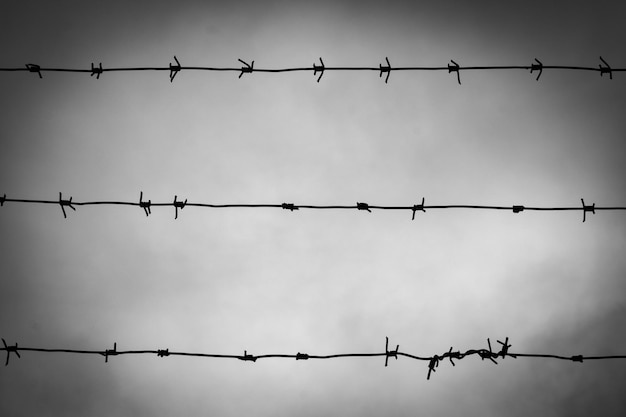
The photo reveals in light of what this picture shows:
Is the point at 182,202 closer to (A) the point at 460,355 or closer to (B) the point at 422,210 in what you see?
(B) the point at 422,210

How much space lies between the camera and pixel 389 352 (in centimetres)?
504

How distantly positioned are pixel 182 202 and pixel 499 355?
2.86 metres

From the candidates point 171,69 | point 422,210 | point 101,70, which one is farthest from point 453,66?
point 101,70

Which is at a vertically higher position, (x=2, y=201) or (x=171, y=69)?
(x=171, y=69)

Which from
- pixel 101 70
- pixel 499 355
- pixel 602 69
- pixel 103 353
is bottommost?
pixel 103 353

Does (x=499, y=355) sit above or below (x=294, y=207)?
below

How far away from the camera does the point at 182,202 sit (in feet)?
16.6

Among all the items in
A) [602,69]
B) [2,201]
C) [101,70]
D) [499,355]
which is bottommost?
[499,355]

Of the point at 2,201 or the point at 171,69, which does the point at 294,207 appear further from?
the point at 2,201

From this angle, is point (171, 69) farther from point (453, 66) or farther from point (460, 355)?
point (460, 355)

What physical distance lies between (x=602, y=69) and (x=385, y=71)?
1.83 meters

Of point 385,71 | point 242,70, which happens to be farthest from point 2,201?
point 385,71

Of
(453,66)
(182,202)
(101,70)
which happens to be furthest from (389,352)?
(101,70)

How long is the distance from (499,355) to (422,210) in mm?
1322
